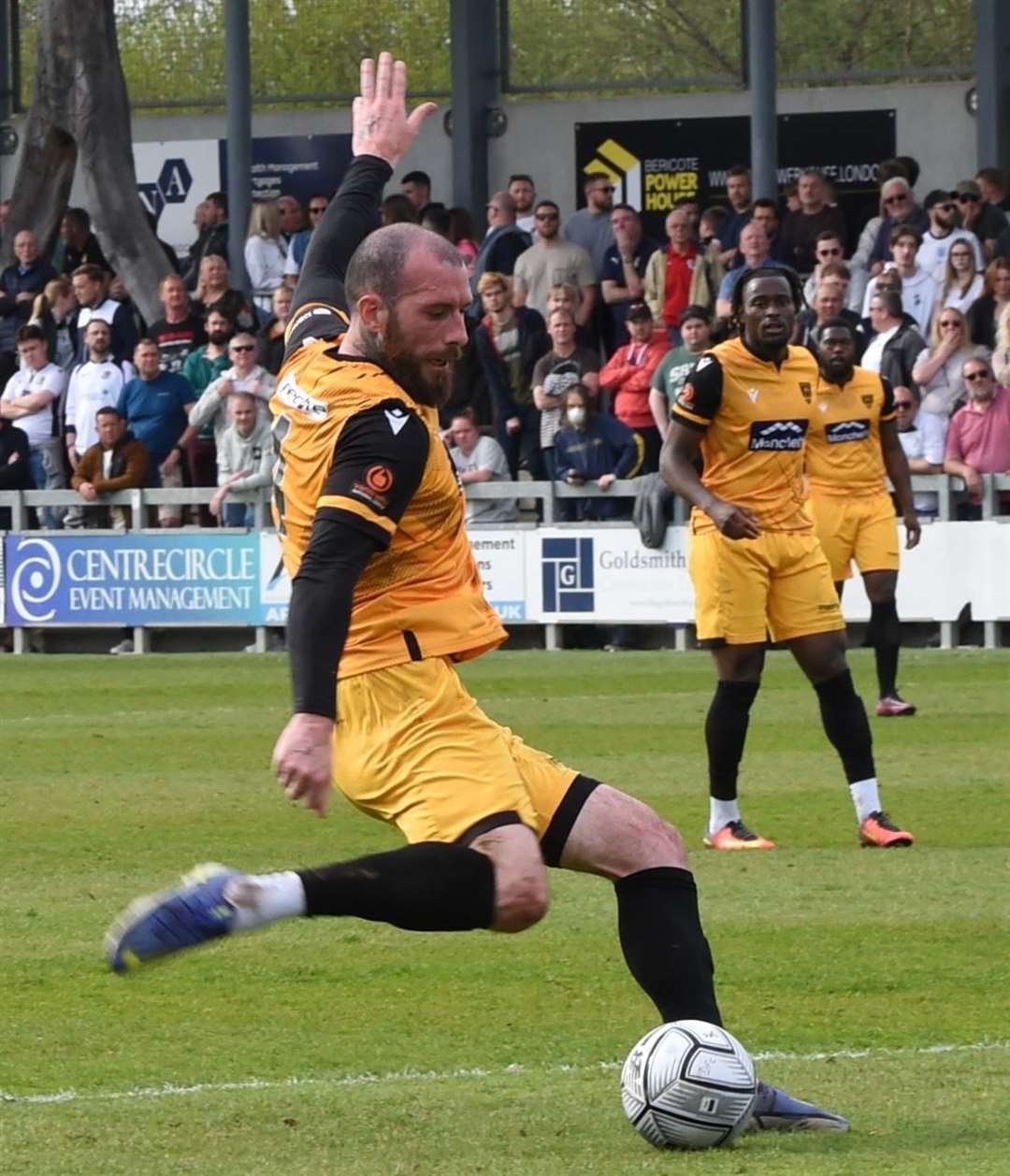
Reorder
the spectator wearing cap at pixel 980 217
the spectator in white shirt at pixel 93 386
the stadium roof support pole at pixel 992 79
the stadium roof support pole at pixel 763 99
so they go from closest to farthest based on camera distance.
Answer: the spectator wearing cap at pixel 980 217 < the spectator in white shirt at pixel 93 386 < the stadium roof support pole at pixel 763 99 < the stadium roof support pole at pixel 992 79

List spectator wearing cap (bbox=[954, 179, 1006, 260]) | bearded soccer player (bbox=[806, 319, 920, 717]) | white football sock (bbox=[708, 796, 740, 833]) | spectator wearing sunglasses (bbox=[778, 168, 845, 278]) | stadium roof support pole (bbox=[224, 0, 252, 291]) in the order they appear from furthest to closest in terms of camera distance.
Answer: stadium roof support pole (bbox=[224, 0, 252, 291]) → spectator wearing sunglasses (bbox=[778, 168, 845, 278]) → spectator wearing cap (bbox=[954, 179, 1006, 260]) → bearded soccer player (bbox=[806, 319, 920, 717]) → white football sock (bbox=[708, 796, 740, 833])

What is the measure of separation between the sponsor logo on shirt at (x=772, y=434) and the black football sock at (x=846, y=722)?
0.97 meters

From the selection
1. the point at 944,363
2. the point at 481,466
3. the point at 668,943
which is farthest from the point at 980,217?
the point at 668,943

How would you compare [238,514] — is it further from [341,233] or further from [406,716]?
[406,716]

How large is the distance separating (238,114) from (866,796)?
17.1 metres

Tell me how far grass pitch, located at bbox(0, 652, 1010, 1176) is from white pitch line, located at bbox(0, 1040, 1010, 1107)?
0.6 inches

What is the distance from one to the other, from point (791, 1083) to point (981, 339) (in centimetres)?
1430

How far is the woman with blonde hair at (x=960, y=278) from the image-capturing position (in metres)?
20.2

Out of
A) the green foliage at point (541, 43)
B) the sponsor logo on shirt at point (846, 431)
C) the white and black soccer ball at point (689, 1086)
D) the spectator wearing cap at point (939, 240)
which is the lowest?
the white and black soccer ball at point (689, 1086)

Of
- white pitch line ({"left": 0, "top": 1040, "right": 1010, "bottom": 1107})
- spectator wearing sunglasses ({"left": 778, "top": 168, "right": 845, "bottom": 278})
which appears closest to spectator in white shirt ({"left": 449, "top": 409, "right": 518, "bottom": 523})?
spectator wearing sunglasses ({"left": 778, "top": 168, "right": 845, "bottom": 278})

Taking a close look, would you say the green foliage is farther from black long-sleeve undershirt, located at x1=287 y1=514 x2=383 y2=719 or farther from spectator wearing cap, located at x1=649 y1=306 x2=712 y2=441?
black long-sleeve undershirt, located at x1=287 y1=514 x2=383 y2=719

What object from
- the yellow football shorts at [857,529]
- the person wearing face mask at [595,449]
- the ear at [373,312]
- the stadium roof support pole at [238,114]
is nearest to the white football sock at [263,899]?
the ear at [373,312]

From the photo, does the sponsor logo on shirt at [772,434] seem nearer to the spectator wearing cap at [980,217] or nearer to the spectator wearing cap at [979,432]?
the spectator wearing cap at [979,432]

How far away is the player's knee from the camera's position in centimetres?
550
